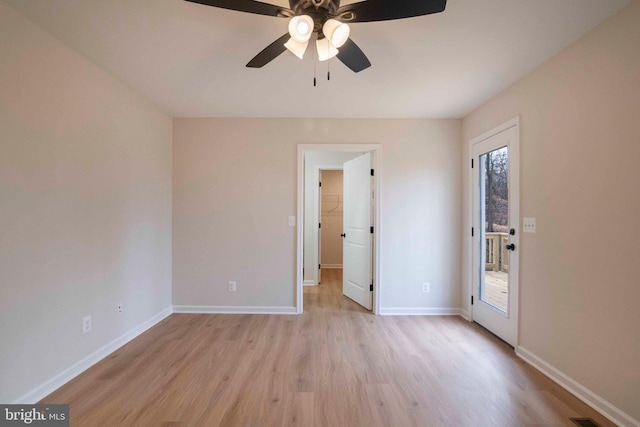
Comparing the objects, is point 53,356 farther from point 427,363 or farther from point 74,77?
point 427,363

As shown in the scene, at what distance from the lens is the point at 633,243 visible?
4.96ft

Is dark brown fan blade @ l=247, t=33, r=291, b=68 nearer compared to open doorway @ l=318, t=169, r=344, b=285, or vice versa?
dark brown fan blade @ l=247, t=33, r=291, b=68

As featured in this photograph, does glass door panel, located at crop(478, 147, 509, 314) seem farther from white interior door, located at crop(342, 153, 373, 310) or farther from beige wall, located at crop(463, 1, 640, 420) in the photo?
white interior door, located at crop(342, 153, 373, 310)

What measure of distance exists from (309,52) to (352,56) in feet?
1.51

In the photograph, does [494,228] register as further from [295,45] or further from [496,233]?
[295,45]

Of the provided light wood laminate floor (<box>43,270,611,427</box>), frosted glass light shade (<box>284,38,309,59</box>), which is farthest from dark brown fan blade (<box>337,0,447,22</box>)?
light wood laminate floor (<box>43,270,611,427</box>)

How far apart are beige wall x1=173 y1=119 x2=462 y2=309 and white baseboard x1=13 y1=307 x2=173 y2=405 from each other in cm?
66

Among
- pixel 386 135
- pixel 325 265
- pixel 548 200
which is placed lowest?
pixel 325 265

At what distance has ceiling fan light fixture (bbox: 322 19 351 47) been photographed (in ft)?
4.50

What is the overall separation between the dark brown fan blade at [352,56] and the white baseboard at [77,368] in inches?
114

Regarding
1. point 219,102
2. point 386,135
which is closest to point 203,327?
point 219,102

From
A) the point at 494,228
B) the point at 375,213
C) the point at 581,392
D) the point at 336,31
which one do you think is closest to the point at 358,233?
the point at 375,213

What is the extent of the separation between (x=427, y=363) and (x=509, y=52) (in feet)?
8.15

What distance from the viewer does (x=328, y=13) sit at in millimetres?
1409
